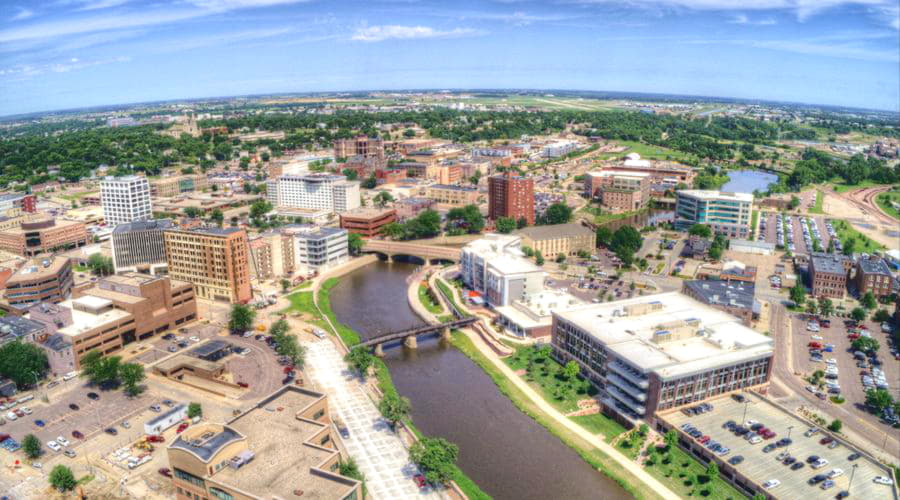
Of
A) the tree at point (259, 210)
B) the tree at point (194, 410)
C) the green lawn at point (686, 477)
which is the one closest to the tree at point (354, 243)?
the tree at point (259, 210)

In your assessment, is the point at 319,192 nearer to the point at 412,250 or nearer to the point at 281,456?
the point at 412,250

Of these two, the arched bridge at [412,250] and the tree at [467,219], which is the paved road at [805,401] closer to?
the arched bridge at [412,250]

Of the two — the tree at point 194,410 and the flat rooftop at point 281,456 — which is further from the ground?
the flat rooftop at point 281,456

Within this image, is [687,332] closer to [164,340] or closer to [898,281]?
[898,281]

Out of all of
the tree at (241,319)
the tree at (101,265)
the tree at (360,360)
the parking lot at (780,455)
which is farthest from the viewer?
the tree at (101,265)

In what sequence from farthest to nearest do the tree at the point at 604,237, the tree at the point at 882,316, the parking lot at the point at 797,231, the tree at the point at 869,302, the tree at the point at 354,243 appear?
the parking lot at the point at 797,231
the tree at the point at 604,237
the tree at the point at 354,243
the tree at the point at 869,302
the tree at the point at 882,316

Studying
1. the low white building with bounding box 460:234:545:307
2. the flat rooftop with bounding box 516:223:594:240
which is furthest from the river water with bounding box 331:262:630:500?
the flat rooftop with bounding box 516:223:594:240

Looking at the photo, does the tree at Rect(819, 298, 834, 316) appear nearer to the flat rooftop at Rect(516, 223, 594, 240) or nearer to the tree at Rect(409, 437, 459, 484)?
the flat rooftop at Rect(516, 223, 594, 240)
